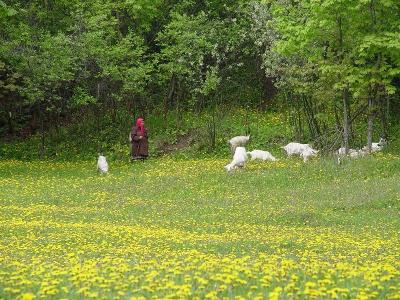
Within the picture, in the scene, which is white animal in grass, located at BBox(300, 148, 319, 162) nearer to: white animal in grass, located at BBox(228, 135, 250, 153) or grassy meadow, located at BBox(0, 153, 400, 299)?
grassy meadow, located at BBox(0, 153, 400, 299)

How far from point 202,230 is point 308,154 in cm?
1343

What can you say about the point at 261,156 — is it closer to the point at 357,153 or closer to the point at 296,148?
the point at 296,148

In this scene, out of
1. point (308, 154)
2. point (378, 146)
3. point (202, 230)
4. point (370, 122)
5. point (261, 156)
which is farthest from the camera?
point (378, 146)

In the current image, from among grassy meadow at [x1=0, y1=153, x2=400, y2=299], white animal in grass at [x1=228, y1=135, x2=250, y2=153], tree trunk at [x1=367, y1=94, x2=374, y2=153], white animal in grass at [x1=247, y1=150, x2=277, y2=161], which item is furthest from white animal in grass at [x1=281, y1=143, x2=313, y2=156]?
white animal in grass at [x1=228, y1=135, x2=250, y2=153]

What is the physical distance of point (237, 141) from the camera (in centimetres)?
3391

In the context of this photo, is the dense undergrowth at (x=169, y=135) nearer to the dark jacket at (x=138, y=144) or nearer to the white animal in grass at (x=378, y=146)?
the white animal in grass at (x=378, y=146)

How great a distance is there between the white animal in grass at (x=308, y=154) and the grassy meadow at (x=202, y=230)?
2.19 ft

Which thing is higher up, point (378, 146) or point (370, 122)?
point (370, 122)

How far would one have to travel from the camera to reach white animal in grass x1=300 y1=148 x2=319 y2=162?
28.5 m

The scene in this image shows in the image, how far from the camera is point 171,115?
4066cm

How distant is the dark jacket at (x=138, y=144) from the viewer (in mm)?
33031

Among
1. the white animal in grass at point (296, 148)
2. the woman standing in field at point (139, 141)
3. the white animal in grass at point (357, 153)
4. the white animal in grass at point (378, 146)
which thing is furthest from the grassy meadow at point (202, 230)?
the white animal in grass at point (378, 146)

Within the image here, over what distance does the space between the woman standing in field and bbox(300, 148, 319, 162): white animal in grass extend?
8310 millimetres

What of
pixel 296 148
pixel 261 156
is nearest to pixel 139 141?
pixel 261 156
